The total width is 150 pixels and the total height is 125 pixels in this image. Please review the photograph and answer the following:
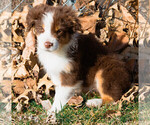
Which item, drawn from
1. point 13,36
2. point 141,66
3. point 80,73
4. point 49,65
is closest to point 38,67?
point 49,65

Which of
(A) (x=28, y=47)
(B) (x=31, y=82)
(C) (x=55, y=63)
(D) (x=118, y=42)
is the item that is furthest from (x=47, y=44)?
(D) (x=118, y=42)

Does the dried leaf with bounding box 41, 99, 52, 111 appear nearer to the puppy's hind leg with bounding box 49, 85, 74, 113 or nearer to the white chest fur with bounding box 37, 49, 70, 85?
the puppy's hind leg with bounding box 49, 85, 74, 113

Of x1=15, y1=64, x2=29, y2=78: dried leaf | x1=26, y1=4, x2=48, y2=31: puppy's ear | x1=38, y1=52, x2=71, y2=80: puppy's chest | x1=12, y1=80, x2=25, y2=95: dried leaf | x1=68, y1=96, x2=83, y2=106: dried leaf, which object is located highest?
x1=26, y1=4, x2=48, y2=31: puppy's ear

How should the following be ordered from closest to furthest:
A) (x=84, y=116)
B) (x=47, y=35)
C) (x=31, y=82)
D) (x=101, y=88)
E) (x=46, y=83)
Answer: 1. (x=84, y=116)
2. (x=47, y=35)
3. (x=101, y=88)
4. (x=46, y=83)
5. (x=31, y=82)

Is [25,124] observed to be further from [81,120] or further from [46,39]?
[46,39]

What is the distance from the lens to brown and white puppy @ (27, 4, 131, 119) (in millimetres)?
3459

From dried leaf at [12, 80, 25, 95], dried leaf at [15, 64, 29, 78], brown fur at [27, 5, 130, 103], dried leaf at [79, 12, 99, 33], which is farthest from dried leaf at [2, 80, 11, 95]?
dried leaf at [79, 12, 99, 33]

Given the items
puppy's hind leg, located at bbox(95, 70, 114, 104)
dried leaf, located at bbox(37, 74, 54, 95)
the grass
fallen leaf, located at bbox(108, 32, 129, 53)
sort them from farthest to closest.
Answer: fallen leaf, located at bbox(108, 32, 129, 53) < dried leaf, located at bbox(37, 74, 54, 95) < puppy's hind leg, located at bbox(95, 70, 114, 104) < the grass

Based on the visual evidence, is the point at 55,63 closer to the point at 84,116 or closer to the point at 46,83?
the point at 46,83

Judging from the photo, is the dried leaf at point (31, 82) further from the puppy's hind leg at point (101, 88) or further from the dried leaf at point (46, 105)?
the puppy's hind leg at point (101, 88)

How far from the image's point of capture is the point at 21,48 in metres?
5.02

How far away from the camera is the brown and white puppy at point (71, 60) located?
11.3 feet

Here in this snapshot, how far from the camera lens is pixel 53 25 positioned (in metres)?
3.41

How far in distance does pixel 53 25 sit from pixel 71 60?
69 centimetres
